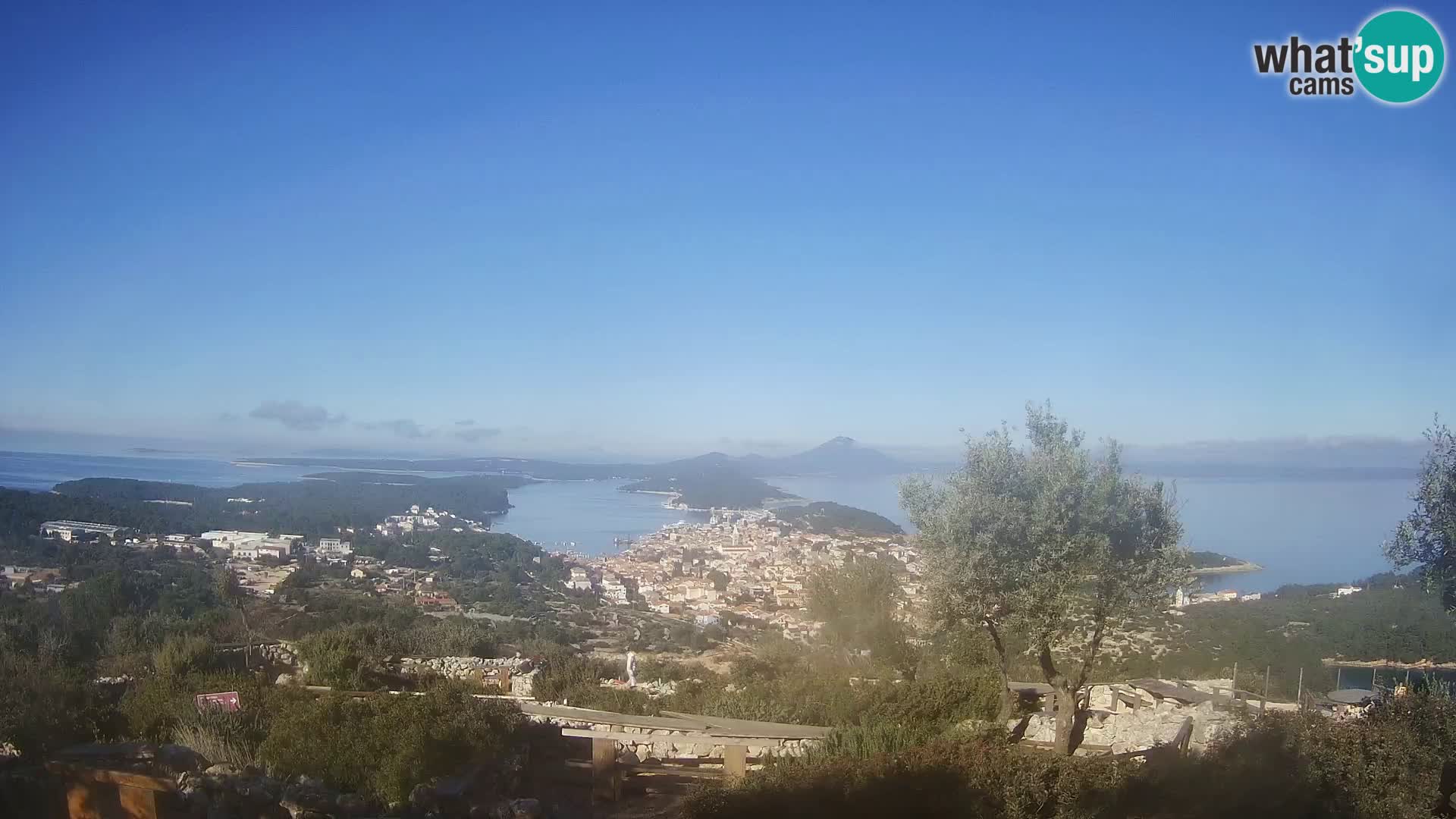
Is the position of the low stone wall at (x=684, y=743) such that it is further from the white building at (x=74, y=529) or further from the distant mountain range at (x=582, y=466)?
the distant mountain range at (x=582, y=466)

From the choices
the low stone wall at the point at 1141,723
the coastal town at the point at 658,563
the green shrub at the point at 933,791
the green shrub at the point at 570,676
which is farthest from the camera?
the coastal town at the point at 658,563

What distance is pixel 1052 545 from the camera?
8594mm

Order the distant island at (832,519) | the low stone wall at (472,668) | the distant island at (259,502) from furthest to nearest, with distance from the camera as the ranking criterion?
the distant island at (832,519) < the distant island at (259,502) < the low stone wall at (472,668)

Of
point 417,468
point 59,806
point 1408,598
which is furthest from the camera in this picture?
point 417,468

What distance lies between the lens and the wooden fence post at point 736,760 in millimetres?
7688

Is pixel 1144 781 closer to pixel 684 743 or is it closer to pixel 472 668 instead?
pixel 684 743

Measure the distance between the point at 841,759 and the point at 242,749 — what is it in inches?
205

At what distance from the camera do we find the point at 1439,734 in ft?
21.3

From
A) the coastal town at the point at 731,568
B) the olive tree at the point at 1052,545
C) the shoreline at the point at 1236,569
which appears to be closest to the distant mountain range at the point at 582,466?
the coastal town at the point at 731,568

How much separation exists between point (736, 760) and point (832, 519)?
12573 mm

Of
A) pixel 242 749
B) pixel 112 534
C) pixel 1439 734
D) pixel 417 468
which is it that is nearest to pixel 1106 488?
pixel 1439 734

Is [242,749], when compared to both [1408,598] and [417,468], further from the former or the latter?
[417,468]

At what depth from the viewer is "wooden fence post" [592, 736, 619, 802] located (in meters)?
7.61

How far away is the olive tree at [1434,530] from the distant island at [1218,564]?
174 cm
